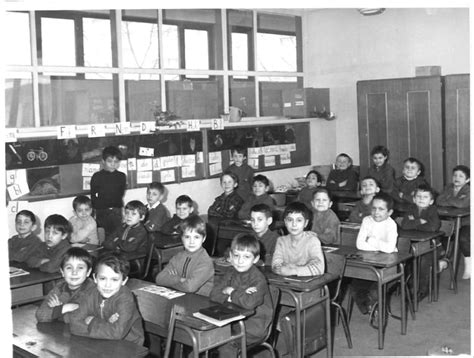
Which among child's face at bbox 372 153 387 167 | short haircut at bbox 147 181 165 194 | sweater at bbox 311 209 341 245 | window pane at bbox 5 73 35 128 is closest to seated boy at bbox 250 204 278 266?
sweater at bbox 311 209 341 245

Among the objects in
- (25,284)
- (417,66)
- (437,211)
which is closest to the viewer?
(25,284)

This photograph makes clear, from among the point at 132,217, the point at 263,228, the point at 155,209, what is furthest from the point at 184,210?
the point at 263,228

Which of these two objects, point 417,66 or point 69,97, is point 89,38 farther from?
point 417,66

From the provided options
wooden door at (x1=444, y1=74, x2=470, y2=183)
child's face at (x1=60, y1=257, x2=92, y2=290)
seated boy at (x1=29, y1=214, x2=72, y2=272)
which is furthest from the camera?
wooden door at (x1=444, y1=74, x2=470, y2=183)

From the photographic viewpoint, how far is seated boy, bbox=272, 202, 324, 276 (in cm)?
415

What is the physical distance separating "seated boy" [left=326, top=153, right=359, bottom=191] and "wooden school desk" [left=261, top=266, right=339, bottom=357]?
4.26 metres

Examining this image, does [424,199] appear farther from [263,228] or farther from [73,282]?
[73,282]

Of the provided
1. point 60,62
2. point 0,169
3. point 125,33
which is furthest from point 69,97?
point 0,169

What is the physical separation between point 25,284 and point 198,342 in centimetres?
163

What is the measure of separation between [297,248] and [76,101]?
10.8ft

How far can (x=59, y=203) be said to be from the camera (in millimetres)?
6375

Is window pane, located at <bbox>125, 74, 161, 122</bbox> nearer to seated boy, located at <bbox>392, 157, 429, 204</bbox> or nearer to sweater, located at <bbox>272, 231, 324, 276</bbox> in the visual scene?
seated boy, located at <bbox>392, 157, 429, 204</bbox>

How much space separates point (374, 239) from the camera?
4.93 meters

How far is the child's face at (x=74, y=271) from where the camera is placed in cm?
362
